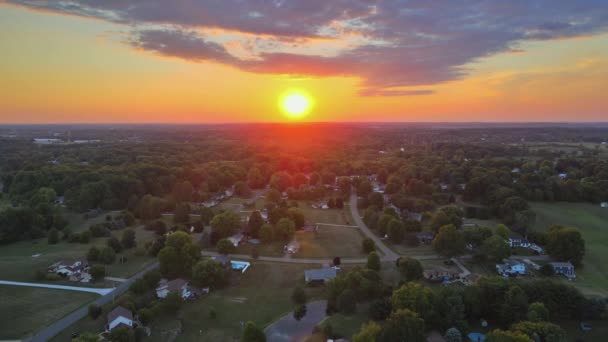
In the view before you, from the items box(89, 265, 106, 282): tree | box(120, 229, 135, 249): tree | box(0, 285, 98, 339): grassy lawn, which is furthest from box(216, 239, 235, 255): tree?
box(0, 285, 98, 339): grassy lawn

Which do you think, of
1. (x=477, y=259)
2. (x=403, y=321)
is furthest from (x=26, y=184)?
(x=477, y=259)

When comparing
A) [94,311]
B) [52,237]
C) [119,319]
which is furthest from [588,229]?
[52,237]

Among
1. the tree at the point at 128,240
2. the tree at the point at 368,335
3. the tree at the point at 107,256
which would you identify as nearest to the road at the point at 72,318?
the tree at the point at 107,256

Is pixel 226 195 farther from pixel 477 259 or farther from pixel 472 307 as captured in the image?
pixel 472 307

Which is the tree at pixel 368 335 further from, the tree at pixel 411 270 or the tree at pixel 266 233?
the tree at pixel 266 233

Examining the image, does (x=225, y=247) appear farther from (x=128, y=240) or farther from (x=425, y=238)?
(x=425, y=238)

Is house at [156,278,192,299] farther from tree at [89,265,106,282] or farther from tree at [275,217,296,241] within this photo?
tree at [275,217,296,241]
